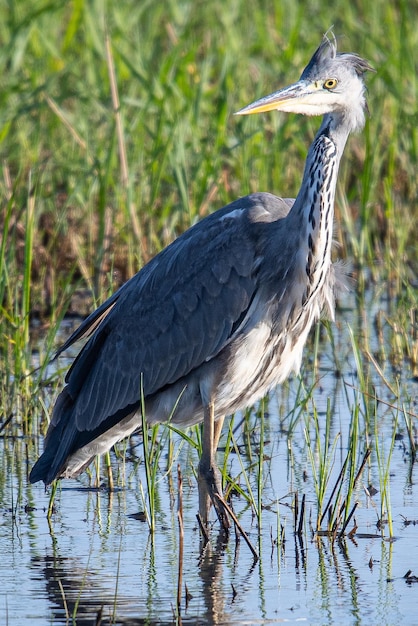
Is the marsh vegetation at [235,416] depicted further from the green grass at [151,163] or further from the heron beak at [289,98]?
the heron beak at [289,98]

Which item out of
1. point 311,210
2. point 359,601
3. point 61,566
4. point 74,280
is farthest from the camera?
point 74,280

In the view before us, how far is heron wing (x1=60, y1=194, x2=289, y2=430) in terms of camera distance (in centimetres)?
529

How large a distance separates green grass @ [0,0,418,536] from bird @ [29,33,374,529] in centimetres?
47

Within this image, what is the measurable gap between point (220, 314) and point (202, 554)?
1051 mm

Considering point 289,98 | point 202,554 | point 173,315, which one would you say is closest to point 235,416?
point 173,315

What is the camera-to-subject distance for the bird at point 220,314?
5172mm

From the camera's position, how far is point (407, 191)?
9.70m

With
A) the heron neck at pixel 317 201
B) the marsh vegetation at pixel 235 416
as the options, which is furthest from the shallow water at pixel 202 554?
the heron neck at pixel 317 201

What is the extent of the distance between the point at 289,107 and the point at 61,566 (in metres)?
2.09

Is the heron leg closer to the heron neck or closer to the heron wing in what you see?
the heron wing

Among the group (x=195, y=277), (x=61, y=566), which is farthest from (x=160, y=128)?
(x=61, y=566)

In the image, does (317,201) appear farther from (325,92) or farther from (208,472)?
(208,472)

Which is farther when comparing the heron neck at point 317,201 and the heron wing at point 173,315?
the heron wing at point 173,315

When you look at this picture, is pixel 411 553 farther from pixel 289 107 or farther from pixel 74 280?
pixel 74 280
